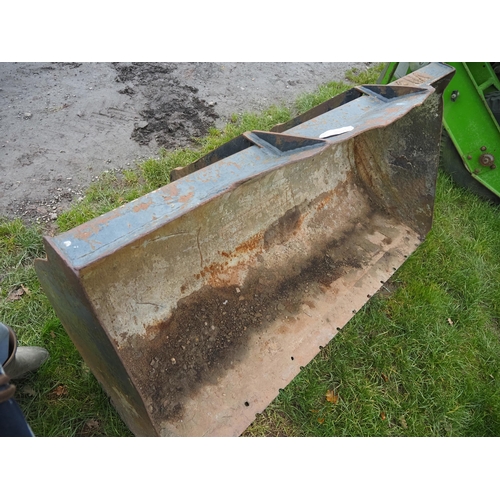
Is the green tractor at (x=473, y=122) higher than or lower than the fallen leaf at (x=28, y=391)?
higher

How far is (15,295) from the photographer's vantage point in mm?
2291

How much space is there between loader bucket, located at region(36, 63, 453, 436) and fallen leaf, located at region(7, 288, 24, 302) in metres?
0.89

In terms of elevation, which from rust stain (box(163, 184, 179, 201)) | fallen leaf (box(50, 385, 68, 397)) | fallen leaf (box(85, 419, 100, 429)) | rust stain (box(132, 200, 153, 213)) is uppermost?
rust stain (box(163, 184, 179, 201))

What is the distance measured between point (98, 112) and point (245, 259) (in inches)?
96.1

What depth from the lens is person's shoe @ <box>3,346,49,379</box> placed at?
5.79 ft

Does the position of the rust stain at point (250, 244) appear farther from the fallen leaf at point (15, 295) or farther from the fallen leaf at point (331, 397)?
the fallen leaf at point (15, 295)

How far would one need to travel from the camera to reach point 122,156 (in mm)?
3246

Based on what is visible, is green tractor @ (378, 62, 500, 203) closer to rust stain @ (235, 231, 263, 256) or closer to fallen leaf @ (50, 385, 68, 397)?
rust stain @ (235, 231, 263, 256)

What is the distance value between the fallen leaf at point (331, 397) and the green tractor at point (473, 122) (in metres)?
2.31

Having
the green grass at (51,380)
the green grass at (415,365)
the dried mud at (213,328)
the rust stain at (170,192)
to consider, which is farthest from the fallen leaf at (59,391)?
the rust stain at (170,192)

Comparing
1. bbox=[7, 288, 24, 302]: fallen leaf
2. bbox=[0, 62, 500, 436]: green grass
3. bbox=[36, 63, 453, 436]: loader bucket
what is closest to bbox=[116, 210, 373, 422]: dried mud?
bbox=[36, 63, 453, 436]: loader bucket

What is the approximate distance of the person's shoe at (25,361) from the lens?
1.76 meters

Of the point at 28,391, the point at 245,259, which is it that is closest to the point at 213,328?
the point at 245,259

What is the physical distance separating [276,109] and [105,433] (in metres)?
3.42
